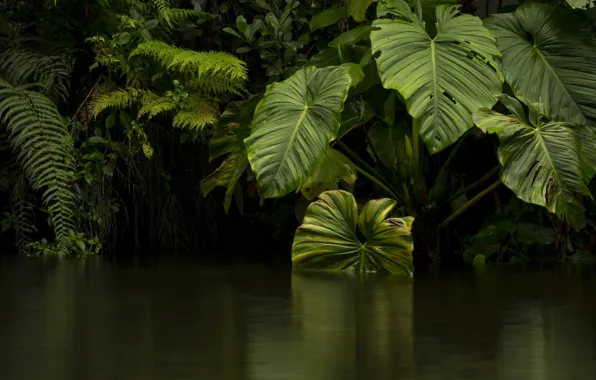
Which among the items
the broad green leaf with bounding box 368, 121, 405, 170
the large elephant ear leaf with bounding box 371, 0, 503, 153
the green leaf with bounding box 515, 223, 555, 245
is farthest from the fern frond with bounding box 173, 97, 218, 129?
the green leaf with bounding box 515, 223, 555, 245

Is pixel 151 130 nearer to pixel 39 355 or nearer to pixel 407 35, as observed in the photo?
pixel 407 35

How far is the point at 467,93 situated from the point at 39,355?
2.87 m

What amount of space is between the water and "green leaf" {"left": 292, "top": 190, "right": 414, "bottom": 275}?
0.66ft

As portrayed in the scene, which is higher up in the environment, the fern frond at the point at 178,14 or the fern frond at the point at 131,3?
the fern frond at the point at 131,3

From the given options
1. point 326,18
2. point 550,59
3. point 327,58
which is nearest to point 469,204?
point 550,59

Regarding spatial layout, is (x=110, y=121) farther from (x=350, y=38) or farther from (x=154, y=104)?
(x=350, y=38)

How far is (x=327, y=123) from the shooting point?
526cm

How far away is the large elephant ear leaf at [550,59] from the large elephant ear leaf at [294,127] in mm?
993

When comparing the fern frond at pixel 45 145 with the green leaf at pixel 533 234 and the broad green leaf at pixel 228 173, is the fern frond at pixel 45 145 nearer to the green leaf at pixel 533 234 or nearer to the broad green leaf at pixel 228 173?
the broad green leaf at pixel 228 173

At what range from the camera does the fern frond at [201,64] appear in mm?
6082

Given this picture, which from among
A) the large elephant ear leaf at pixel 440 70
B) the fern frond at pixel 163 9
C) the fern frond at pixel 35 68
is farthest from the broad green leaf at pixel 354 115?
the fern frond at pixel 35 68

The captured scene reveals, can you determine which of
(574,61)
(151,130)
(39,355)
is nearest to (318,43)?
(151,130)

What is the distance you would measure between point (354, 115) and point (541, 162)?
3.59ft

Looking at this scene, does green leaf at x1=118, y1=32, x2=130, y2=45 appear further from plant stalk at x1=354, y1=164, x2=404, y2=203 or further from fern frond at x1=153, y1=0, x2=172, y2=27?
plant stalk at x1=354, y1=164, x2=404, y2=203
